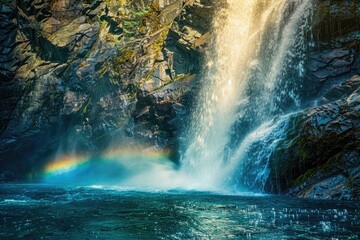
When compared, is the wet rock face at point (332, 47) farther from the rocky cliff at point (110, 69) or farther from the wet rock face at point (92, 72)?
the wet rock face at point (92, 72)

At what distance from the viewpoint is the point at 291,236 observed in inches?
237

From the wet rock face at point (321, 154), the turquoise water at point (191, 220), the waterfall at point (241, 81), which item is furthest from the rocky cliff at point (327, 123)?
the turquoise water at point (191, 220)

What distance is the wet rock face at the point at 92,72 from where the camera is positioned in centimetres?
2575

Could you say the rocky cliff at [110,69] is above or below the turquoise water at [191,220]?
above

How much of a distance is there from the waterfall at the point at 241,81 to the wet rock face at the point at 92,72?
5.37 feet

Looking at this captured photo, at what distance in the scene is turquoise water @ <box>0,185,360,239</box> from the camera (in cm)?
650

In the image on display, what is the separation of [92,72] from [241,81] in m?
14.2

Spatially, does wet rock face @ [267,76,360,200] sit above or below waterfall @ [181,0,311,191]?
below

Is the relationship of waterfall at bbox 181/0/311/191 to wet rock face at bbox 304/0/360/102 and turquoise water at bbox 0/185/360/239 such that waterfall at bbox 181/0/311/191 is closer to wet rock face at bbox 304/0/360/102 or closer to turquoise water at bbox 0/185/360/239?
wet rock face at bbox 304/0/360/102

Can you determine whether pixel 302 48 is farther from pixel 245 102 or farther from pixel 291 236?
pixel 291 236

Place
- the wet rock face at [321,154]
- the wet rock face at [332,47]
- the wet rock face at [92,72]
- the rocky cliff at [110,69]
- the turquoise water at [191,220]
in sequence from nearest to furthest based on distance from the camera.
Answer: the turquoise water at [191,220] < the wet rock face at [321,154] < the wet rock face at [332,47] < the rocky cliff at [110,69] < the wet rock face at [92,72]

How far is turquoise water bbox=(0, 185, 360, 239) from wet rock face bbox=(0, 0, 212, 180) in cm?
1528

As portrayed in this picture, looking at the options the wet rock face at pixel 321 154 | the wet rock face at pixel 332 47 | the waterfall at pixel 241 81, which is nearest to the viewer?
the wet rock face at pixel 321 154

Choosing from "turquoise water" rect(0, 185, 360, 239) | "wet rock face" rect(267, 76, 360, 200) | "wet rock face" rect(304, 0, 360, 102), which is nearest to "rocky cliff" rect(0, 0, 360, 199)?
"wet rock face" rect(304, 0, 360, 102)
